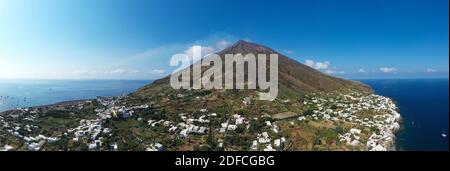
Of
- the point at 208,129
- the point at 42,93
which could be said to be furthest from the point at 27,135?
the point at 42,93

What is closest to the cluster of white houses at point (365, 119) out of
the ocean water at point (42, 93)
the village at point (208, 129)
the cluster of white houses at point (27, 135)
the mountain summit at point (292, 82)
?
the village at point (208, 129)

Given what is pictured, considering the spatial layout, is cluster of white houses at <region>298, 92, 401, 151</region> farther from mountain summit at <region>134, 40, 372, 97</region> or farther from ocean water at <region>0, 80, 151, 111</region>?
ocean water at <region>0, 80, 151, 111</region>

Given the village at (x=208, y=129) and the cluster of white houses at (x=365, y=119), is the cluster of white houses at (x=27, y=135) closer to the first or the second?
the village at (x=208, y=129)

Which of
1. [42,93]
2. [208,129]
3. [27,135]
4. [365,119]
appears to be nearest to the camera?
[27,135]

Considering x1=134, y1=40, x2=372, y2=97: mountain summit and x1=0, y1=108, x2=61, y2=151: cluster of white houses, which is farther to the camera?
x1=134, y1=40, x2=372, y2=97: mountain summit

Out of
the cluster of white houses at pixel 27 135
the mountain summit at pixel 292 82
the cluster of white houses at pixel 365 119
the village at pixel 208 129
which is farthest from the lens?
the mountain summit at pixel 292 82

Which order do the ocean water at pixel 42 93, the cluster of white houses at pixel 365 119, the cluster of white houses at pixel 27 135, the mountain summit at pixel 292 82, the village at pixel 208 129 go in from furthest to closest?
the ocean water at pixel 42 93
the mountain summit at pixel 292 82
the cluster of white houses at pixel 365 119
the village at pixel 208 129
the cluster of white houses at pixel 27 135

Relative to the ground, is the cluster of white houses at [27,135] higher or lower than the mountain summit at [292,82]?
lower

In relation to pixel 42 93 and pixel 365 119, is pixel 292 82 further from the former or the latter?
pixel 42 93

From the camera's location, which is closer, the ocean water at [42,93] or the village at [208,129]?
the village at [208,129]

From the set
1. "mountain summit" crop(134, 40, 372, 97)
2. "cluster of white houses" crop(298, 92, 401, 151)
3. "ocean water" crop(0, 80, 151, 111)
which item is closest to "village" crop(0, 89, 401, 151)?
"cluster of white houses" crop(298, 92, 401, 151)
